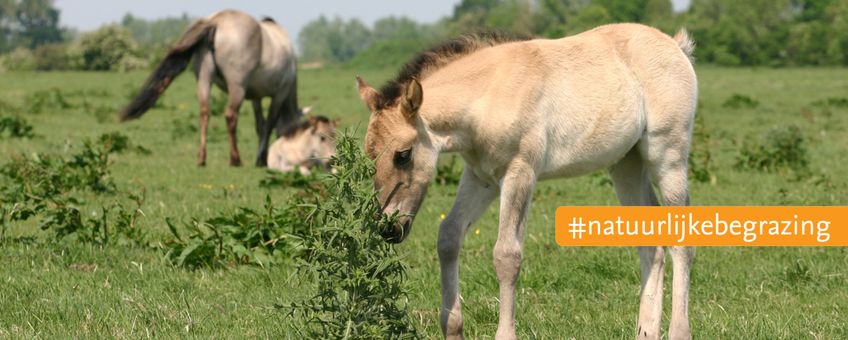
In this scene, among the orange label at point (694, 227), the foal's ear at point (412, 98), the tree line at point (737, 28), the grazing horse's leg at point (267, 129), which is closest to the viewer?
the foal's ear at point (412, 98)

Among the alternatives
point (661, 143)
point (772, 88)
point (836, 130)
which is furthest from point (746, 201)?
point (772, 88)

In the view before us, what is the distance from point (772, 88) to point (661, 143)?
29.9 metres

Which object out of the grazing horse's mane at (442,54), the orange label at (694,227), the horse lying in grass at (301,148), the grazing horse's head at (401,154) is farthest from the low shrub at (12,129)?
the grazing horse's head at (401,154)

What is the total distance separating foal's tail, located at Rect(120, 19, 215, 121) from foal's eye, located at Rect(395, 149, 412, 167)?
9.91 m

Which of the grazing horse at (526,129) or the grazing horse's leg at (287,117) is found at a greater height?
the grazing horse at (526,129)

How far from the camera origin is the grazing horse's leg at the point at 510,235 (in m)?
4.68

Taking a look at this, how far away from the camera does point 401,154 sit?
4.50 metres

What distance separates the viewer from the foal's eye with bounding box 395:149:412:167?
4.50m

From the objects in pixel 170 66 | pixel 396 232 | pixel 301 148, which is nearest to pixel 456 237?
pixel 396 232

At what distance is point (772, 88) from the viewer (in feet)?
109

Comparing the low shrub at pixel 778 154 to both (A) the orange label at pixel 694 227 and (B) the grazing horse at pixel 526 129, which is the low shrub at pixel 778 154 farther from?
(B) the grazing horse at pixel 526 129

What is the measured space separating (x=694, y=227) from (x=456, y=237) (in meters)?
1.54

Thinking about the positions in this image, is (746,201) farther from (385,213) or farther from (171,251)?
(385,213)

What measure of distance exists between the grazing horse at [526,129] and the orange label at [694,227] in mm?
86
